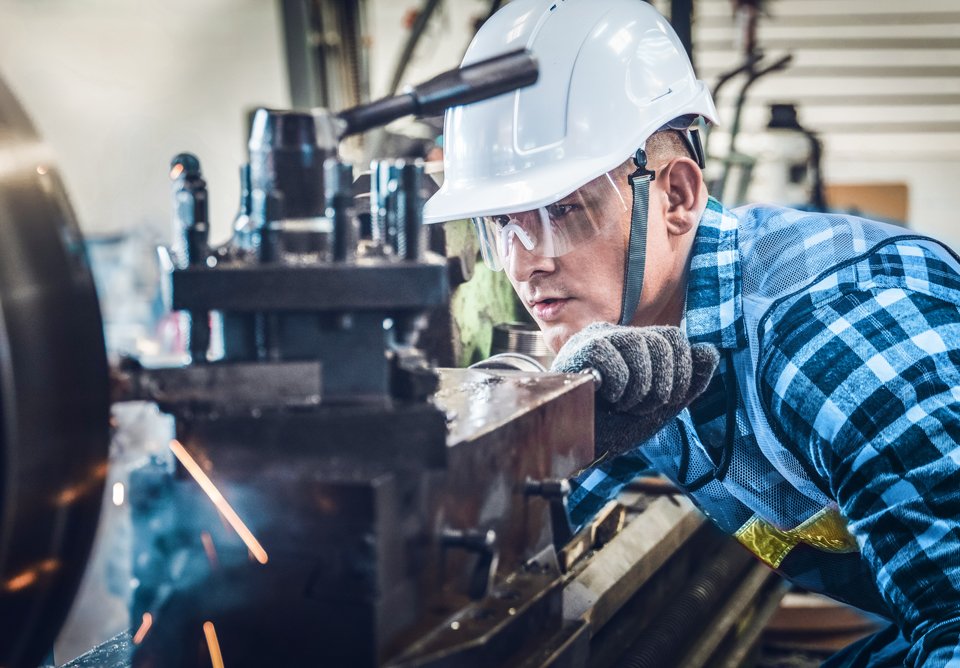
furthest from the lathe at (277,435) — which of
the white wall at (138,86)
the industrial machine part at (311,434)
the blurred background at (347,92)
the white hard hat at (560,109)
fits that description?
the white wall at (138,86)

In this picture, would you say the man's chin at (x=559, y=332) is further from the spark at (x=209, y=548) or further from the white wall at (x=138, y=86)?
the white wall at (x=138, y=86)

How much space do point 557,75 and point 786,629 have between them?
7.51 feet

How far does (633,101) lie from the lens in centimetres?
162

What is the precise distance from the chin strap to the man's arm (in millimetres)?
307

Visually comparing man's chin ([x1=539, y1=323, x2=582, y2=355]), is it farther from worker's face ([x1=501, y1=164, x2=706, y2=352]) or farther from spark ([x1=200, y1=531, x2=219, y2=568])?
spark ([x1=200, y1=531, x2=219, y2=568])

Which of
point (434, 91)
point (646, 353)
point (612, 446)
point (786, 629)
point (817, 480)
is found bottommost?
point (786, 629)

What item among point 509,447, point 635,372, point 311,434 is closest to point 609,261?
point 635,372

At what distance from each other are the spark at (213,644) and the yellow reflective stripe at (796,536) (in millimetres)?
1089

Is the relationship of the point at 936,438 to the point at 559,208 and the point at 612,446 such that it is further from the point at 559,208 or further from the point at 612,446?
the point at 559,208

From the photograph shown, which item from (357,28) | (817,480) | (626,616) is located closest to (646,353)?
(817,480)

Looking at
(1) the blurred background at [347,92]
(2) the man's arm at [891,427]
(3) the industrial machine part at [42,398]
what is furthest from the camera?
(1) the blurred background at [347,92]

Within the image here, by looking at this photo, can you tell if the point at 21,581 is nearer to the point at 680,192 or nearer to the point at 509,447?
the point at 509,447

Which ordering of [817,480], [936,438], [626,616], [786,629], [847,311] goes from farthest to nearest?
[786,629] < [626,616] < [817,480] < [847,311] < [936,438]

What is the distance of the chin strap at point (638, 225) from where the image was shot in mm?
1630
